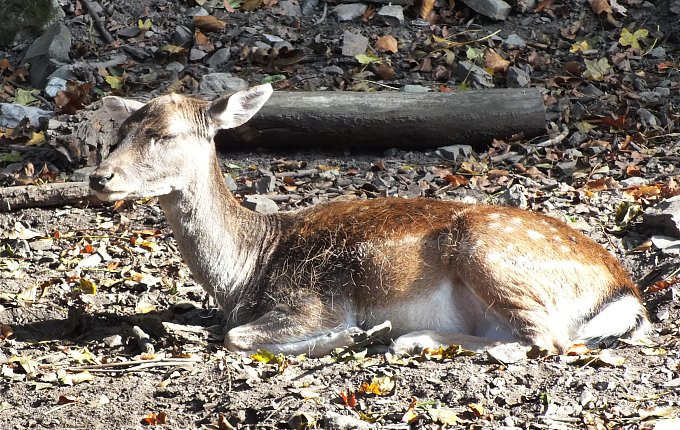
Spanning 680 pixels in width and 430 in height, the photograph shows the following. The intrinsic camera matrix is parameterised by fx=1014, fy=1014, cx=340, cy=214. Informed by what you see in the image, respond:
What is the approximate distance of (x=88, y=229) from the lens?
7.74 metres

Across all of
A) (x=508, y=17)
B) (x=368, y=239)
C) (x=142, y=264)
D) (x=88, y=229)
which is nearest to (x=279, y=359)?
(x=368, y=239)

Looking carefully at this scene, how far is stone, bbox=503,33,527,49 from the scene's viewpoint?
1013cm

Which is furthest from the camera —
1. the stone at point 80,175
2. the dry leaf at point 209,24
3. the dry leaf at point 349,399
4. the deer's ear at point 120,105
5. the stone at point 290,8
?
the stone at point 290,8

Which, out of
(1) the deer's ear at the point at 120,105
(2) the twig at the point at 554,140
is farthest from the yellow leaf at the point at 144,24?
(2) the twig at the point at 554,140

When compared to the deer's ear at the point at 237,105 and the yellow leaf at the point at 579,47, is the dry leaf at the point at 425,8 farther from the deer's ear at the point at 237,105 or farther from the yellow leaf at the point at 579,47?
the deer's ear at the point at 237,105

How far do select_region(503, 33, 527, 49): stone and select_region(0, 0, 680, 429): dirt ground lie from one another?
36 mm

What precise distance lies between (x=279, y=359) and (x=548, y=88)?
5182 millimetres

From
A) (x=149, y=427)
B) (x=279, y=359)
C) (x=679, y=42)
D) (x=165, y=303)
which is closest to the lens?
(x=149, y=427)

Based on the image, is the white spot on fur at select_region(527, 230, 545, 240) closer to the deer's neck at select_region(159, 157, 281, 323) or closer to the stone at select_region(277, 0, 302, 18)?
the deer's neck at select_region(159, 157, 281, 323)

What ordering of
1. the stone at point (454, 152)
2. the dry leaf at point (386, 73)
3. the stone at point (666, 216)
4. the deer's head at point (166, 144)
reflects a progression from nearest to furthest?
1. the deer's head at point (166, 144)
2. the stone at point (666, 216)
3. the stone at point (454, 152)
4. the dry leaf at point (386, 73)

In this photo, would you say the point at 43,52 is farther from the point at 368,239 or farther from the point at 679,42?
the point at 679,42

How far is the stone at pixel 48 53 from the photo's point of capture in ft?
34.1

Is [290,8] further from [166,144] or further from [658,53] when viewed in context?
[166,144]

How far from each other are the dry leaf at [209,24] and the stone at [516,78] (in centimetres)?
302
